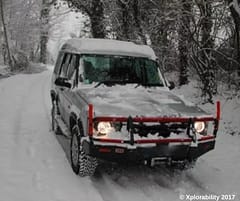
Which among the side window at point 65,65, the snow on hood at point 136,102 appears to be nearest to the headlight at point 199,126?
the snow on hood at point 136,102

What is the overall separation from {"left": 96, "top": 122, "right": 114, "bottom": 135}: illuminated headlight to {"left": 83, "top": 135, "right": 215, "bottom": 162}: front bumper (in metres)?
0.16

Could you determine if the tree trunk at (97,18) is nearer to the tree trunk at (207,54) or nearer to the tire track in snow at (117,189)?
the tree trunk at (207,54)

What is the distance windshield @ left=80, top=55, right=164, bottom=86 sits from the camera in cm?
672

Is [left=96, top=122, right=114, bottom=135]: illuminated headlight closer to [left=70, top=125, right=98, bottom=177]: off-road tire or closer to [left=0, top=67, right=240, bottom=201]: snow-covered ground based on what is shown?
[left=70, top=125, right=98, bottom=177]: off-road tire

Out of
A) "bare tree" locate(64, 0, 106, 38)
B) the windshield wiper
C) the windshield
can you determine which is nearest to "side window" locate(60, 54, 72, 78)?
the windshield

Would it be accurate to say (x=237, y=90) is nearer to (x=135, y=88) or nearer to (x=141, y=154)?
(x=135, y=88)

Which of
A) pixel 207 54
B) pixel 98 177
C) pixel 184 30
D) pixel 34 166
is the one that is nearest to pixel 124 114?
pixel 98 177

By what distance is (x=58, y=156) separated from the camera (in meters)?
6.87

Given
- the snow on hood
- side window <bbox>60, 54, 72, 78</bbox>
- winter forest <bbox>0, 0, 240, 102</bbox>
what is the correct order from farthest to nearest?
winter forest <bbox>0, 0, 240, 102</bbox> < side window <bbox>60, 54, 72, 78</bbox> < the snow on hood

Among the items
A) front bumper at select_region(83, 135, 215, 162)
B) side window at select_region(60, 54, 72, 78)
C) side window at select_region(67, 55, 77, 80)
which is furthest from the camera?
side window at select_region(60, 54, 72, 78)

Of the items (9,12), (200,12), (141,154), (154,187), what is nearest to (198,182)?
(154,187)

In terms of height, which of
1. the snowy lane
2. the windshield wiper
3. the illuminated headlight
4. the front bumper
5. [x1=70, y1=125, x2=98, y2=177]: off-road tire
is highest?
the windshield wiper

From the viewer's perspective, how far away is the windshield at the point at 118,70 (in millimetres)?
6723

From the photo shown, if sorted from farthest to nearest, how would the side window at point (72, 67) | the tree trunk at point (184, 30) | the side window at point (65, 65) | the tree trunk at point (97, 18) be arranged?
1. the tree trunk at point (97, 18)
2. the tree trunk at point (184, 30)
3. the side window at point (65, 65)
4. the side window at point (72, 67)
